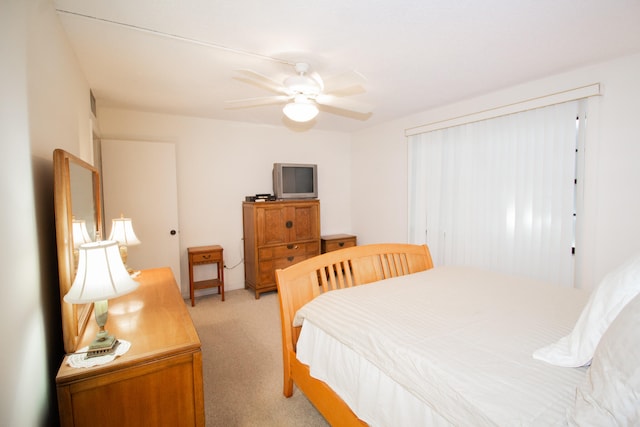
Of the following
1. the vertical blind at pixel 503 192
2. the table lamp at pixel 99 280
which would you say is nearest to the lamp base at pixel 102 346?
the table lamp at pixel 99 280

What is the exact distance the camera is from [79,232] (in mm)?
1542

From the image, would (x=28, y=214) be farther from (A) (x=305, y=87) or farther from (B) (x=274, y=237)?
(B) (x=274, y=237)

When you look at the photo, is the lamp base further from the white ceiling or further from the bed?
the white ceiling

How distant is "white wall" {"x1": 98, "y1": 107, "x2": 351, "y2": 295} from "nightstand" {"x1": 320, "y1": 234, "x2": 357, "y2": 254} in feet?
3.52

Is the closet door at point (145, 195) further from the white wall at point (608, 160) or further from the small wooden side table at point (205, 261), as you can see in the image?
the white wall at point (608, 160)

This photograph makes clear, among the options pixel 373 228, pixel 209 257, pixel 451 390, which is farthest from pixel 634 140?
pixel 209 257

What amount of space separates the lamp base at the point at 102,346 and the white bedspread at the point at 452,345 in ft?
2.99

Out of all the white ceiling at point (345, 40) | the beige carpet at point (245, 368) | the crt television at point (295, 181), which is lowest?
the beige carpet at point (245, 368)

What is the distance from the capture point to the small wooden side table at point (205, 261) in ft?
12.4

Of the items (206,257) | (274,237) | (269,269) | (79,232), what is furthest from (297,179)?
(79,232)

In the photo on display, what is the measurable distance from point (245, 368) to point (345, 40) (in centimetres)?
249

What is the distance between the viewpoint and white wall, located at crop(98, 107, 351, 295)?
3807 mm

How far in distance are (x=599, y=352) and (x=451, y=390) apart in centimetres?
44

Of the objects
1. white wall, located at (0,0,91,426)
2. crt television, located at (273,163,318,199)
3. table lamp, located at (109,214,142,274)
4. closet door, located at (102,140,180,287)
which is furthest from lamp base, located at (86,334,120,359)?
crt television, located at (273,163,318,199)
